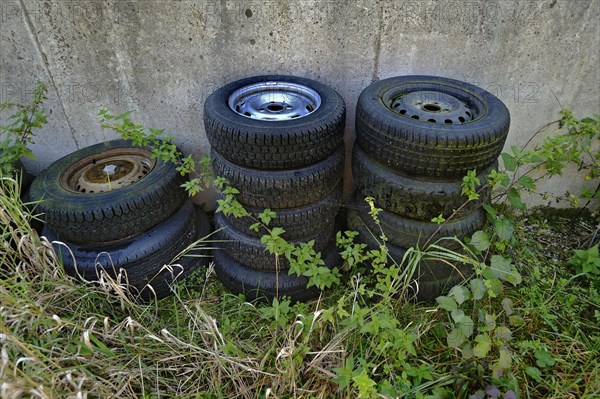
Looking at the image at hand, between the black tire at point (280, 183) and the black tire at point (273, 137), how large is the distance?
0.04 m

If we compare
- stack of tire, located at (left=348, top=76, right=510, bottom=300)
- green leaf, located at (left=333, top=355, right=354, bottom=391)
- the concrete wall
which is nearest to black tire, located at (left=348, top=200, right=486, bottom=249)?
stack of tire, located at (left=348, top=76, right=510, bottom=300)

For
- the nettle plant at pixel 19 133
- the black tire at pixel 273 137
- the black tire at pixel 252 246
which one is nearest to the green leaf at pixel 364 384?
the black tire at pixel 252 246

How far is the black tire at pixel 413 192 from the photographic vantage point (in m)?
2.11

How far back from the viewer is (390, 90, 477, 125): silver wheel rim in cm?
222

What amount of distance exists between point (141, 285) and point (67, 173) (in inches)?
36.6

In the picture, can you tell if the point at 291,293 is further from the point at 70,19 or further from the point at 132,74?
the point at 70,19

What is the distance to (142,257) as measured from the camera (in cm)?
237

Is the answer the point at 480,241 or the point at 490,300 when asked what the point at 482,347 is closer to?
the point at 480,241

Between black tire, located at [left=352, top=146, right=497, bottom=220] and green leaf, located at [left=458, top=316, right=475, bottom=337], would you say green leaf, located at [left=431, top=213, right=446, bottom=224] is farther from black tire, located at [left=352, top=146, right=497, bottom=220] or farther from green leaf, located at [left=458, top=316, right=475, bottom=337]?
green leaf, located at [left=458, top=316, right=475, bottom=337]

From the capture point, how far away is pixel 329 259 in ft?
8.51

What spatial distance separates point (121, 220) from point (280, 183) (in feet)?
3.27

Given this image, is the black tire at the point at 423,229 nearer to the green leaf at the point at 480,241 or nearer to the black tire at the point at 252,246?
the green leaf at the point at 480,241

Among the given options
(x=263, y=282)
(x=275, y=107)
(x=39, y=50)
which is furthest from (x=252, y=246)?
(x=39, y=50)

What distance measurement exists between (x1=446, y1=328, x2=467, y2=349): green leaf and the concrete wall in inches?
63.3
